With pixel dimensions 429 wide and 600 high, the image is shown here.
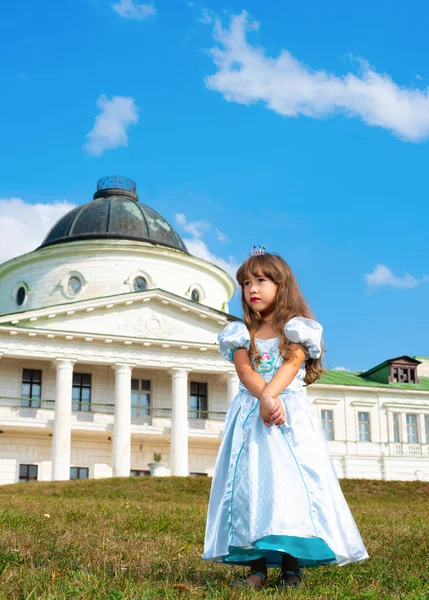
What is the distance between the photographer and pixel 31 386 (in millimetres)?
38250

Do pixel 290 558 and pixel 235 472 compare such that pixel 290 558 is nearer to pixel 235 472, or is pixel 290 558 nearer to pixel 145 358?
pixel 235 472

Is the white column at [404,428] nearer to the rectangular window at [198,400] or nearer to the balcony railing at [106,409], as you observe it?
the balcony railing at [106,409]

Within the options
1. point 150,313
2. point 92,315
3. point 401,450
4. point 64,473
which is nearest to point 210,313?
point 150,313

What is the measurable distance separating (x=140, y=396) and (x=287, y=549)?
35.1 m

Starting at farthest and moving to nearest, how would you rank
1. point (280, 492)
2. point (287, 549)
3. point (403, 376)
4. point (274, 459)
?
point (403, 376) < point (274, 459) < point (280, 492) < point (287, 549)

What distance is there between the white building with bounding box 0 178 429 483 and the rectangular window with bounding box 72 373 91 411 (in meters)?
0.05

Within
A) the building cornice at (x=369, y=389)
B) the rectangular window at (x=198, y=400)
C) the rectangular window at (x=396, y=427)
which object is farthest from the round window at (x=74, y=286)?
the rectangular window at (x=396, y=427)

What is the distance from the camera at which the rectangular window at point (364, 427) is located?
143ft

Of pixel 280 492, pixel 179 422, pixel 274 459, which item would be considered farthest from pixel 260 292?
pixel 179 422

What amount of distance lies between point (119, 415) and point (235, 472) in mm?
30901

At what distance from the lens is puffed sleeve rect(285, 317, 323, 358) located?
579 cm

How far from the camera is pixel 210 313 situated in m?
38.5

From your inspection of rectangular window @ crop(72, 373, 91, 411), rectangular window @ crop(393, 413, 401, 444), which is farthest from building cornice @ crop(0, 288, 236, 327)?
rectangular window @ crop(393, 413, 401, 444)

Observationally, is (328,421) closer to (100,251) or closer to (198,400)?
(198,400)
